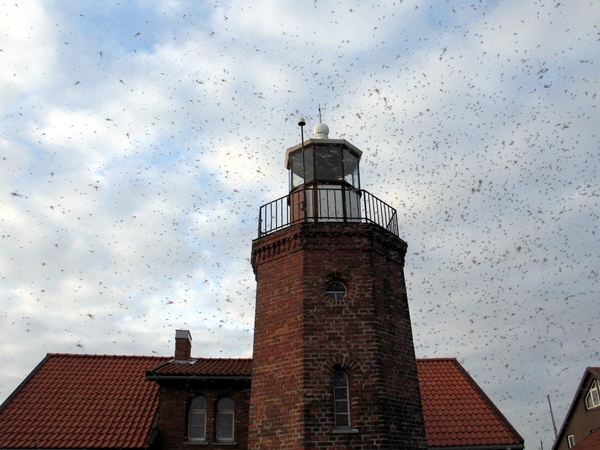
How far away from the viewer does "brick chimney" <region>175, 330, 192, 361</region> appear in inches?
689

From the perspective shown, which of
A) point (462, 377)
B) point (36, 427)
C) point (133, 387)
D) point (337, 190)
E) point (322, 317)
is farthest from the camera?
point (462, 377)

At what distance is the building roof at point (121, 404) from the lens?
14945 millimetres

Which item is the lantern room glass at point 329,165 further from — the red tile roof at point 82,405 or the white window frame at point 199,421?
the red tile roof at point 82,405

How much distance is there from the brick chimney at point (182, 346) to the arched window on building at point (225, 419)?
8.31 ft

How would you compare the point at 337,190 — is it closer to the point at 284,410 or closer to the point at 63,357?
the point at 284,410

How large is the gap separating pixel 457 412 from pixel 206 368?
24.2ft

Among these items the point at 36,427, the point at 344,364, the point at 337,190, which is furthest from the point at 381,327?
the point at 36,427

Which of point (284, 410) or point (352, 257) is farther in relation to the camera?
point (352, 257)

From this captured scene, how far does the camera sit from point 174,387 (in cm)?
1543

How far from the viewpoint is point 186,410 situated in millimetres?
15227

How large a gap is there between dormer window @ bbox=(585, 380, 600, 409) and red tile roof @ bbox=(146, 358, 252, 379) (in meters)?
19.2

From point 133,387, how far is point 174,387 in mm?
2355

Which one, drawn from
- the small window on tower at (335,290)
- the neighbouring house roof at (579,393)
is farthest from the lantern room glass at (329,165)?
the neighbouring house roof at (579,393)

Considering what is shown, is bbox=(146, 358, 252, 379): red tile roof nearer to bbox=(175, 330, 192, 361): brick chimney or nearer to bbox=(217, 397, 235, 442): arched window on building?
bbox=(175, 330, 192, 361): brick chimney
